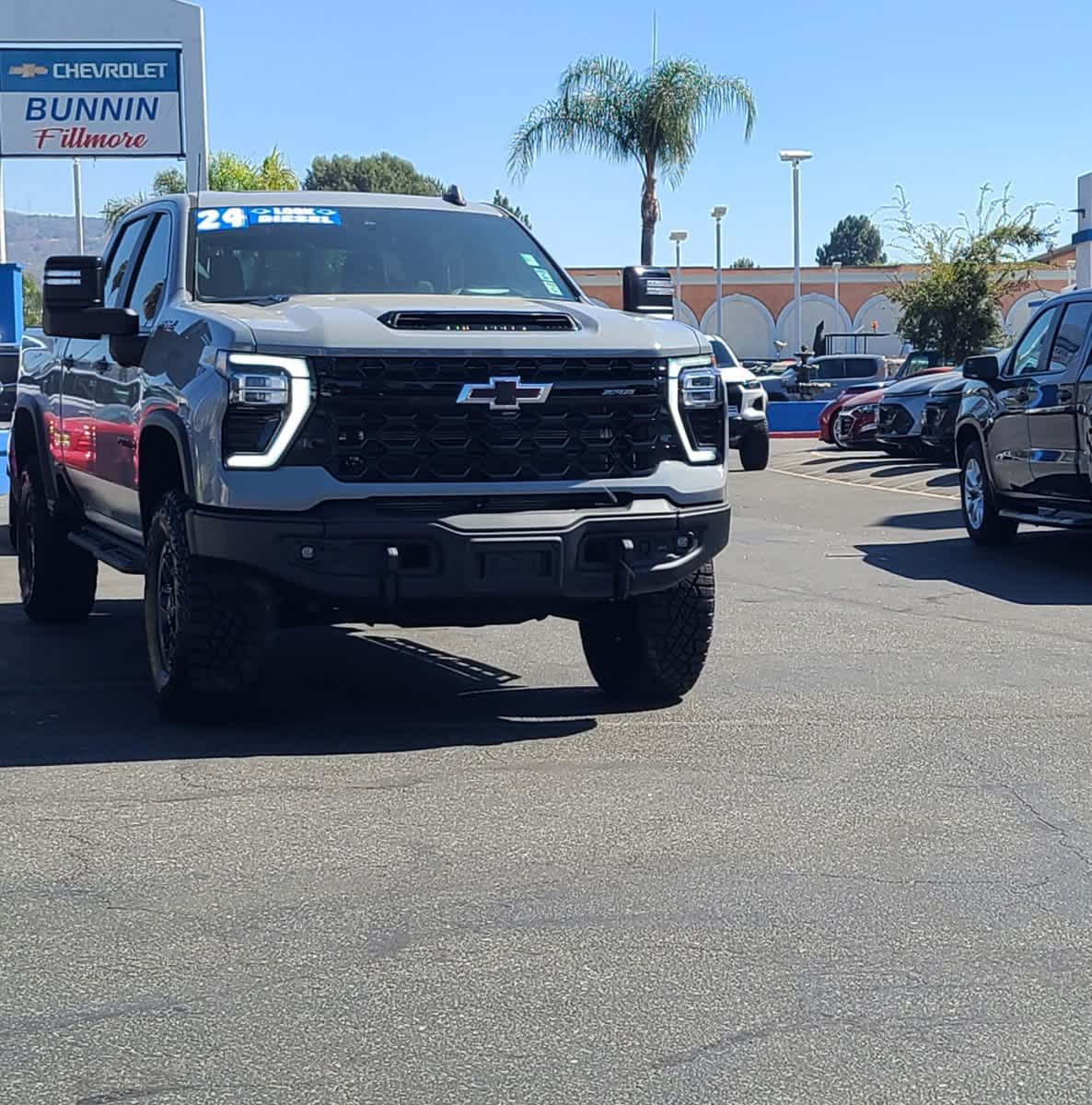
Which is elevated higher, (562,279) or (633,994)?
(562,279)

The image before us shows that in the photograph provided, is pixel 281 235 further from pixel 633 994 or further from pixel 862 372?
pixel 862 372

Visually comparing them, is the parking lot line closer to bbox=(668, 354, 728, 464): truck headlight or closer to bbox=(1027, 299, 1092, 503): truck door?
bbox=(1027, 299, 1092, 503): truck door

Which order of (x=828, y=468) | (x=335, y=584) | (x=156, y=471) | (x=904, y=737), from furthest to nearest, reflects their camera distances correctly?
1. (x=828, y=468)
2. (x=156, y=471)
3. (x=904, y=737)
4. (x=335, y=584)

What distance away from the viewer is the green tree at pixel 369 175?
10762 cm

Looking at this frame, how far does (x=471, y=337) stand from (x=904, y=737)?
219 cm

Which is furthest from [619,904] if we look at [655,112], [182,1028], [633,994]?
[655,112]

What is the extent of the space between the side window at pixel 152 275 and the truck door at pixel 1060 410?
6.52m

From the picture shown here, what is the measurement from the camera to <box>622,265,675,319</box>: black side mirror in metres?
8.19

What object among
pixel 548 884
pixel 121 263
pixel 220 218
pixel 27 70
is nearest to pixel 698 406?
pixel 220 218

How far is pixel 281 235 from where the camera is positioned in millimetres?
7977

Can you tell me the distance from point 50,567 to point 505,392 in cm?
418

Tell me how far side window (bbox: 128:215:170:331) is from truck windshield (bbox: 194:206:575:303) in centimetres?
26

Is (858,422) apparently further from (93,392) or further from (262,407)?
(262,407)

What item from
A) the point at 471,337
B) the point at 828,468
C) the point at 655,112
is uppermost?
the point at 655,112
